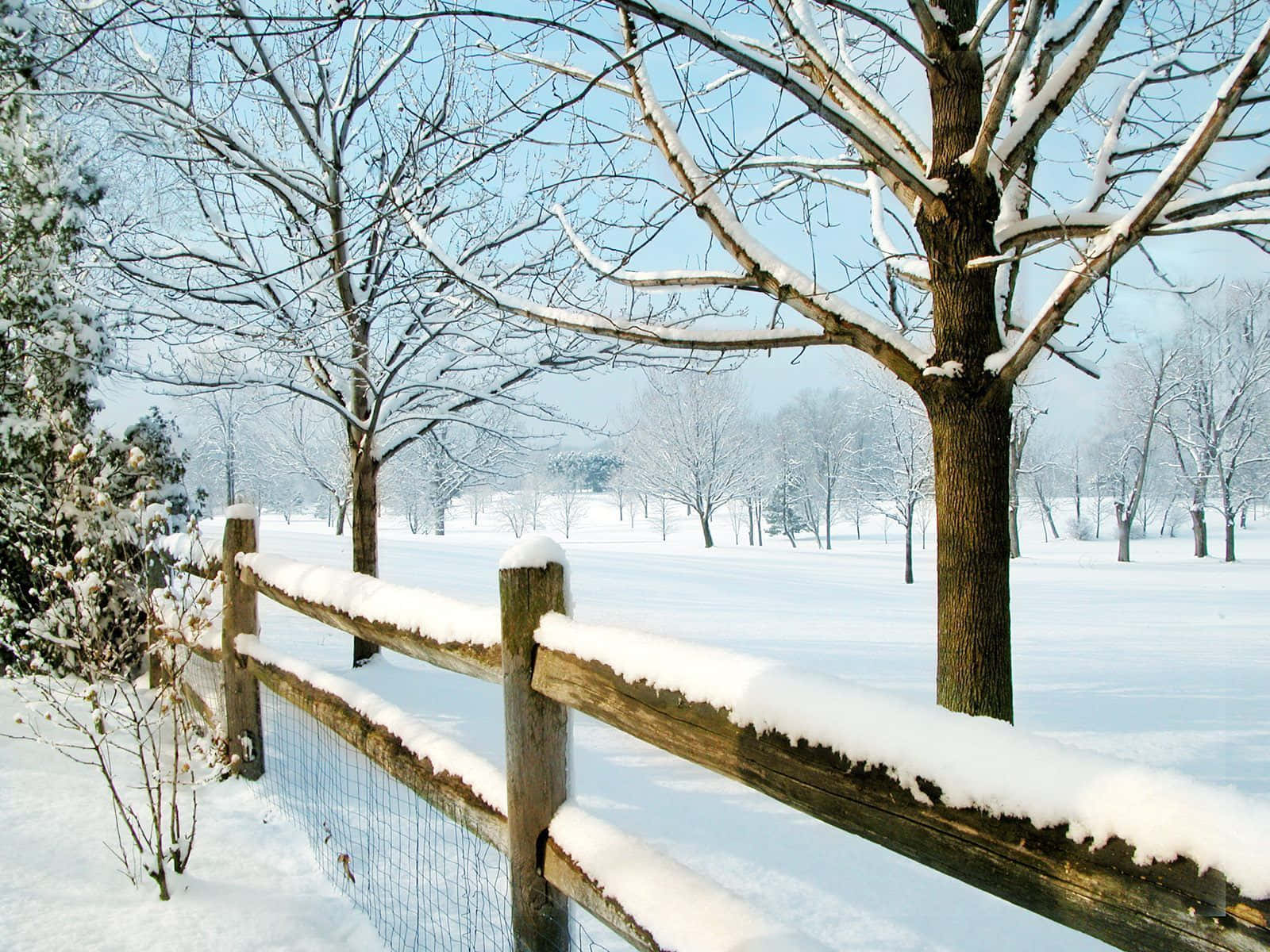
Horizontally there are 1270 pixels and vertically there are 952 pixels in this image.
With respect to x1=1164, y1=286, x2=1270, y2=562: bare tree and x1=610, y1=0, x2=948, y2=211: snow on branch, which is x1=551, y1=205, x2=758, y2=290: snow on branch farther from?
x1=1164, y1=286, x2=1270, y2=562: bare tree

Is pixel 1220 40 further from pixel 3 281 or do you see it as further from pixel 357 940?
pixel 3 281

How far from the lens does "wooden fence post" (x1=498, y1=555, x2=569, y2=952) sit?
204 centimetres

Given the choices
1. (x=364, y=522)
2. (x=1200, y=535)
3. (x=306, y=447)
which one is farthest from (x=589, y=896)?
(x=306, y=447)

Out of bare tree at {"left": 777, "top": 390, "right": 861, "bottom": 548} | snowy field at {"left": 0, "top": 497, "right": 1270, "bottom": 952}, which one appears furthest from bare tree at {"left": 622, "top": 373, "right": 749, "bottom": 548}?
snowy field at {"left": 0, "top": 497, "right": 1270, "bottom": 952}

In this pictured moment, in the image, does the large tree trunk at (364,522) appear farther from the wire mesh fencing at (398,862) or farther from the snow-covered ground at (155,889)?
the snow-covered ground at (155,889)

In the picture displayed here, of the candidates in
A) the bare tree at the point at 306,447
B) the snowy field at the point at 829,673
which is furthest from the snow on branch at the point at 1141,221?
the bare tree at the point at 306,447

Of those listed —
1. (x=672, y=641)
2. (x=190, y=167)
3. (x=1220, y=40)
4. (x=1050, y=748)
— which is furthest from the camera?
(x=190, y=167)

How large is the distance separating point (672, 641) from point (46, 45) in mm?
8288

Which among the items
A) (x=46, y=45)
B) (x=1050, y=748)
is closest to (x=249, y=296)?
(x=46, y=45)

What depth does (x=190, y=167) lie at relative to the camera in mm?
7672

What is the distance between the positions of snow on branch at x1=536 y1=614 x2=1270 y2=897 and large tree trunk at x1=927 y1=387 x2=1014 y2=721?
274 centimetres

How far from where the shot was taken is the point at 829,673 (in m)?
4.65

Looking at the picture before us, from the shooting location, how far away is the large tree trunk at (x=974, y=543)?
3855 millimetres

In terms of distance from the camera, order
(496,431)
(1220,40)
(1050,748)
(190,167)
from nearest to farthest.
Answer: (1050,748)
(1220,40)
(190,167)
(496,431)
